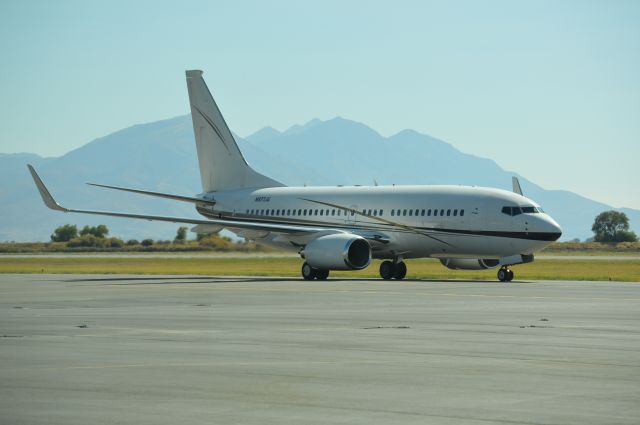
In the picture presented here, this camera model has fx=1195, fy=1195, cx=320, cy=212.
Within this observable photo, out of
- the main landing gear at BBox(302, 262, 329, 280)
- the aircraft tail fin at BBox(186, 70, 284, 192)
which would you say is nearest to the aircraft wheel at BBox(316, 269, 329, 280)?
the main landing gear at BBox(302, 262, 329, 280)

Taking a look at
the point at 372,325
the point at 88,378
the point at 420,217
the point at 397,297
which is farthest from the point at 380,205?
the point at 88,378

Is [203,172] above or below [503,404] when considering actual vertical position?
above

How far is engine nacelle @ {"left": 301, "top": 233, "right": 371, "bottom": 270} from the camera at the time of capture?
48.8 metres

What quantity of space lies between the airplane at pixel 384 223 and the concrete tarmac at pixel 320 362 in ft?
58.1

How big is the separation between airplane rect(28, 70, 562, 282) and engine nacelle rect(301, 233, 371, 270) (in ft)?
0.13

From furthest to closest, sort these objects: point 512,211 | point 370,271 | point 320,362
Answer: point 370,271 < point 512,211 < point 320,362

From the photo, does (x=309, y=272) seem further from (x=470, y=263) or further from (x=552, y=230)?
(x=552, y=230)

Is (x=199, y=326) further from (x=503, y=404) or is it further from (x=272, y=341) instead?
(x=503, y=404)

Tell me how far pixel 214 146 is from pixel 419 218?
622 inches

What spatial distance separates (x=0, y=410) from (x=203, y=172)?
52.5 meters

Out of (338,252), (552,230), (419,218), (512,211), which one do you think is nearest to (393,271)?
(419,218)

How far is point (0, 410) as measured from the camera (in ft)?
38.8

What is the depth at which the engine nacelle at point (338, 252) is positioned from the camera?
1921 inches

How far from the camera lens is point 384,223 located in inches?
2078
